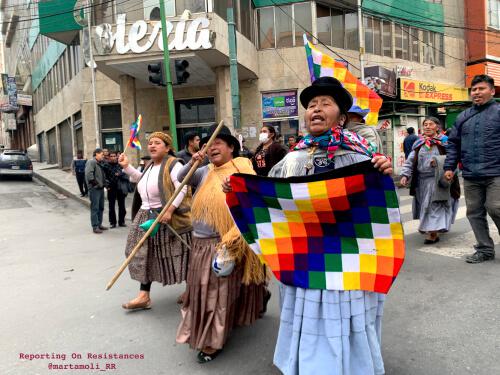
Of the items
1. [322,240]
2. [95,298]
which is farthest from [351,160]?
[95,298]

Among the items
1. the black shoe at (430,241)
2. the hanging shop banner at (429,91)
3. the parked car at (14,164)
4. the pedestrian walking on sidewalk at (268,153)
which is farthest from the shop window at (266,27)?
the black shoe at (430,241)

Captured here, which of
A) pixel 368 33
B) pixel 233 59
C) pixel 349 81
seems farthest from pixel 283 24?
pixel 349 81

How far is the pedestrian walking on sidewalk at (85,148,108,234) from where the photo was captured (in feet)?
29.0

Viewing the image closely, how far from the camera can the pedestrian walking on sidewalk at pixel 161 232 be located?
3.99 meters

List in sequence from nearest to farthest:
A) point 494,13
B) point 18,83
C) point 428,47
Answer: point 428,47, point 494,13, point 18,83

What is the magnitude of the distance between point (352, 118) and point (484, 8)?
23.3 meters

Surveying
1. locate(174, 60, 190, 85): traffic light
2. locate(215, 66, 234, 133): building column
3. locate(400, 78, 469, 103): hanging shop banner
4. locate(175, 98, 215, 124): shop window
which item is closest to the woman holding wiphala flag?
locate(174, 60, 190, 85): traffic light

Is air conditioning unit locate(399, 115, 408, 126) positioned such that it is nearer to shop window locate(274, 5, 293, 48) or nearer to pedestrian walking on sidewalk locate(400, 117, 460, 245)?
shop window locate(274, 5, 293, 48)

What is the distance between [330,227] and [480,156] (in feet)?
10.9

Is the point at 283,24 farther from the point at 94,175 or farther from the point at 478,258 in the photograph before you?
the point at 478,258

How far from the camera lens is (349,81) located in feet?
15.6

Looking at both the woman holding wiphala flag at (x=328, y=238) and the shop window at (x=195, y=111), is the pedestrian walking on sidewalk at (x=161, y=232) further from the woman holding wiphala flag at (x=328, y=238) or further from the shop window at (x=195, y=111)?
the shop window at (x=195, y=111)

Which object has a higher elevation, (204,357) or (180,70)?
(180,70)

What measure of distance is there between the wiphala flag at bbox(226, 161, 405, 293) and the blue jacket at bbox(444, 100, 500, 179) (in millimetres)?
3148
